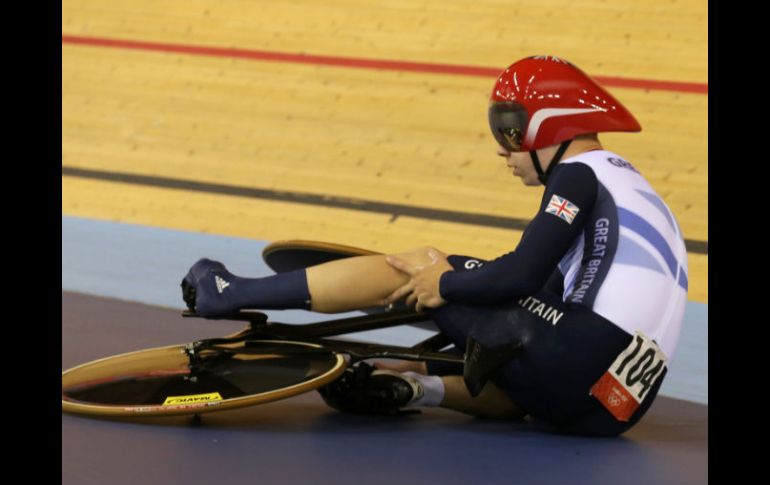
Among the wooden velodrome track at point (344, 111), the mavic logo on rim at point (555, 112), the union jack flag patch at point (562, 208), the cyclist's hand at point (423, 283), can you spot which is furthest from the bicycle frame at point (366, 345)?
the wooden velodrome track at point (344, 111)

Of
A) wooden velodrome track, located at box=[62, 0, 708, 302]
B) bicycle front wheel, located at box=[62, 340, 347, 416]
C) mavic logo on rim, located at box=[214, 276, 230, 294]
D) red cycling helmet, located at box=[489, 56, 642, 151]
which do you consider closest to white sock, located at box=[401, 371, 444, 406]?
bicycle front wheel, located at box=[62, 340, 347, 416]

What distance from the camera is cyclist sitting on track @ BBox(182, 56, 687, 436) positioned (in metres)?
3.19

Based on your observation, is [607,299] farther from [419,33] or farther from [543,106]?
[419,33]

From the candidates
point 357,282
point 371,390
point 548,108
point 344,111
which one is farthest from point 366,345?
point 344,111

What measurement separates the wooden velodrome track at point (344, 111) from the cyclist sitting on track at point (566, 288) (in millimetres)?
2962

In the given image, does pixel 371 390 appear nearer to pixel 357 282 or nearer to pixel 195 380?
pixel 357 282

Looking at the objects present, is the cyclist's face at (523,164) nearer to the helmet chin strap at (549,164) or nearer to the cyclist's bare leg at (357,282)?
the helmet chin strap at (549,164)

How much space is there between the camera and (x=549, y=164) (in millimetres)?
3461

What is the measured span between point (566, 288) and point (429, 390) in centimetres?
49

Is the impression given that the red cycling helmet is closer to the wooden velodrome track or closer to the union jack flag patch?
the union jack flag patch

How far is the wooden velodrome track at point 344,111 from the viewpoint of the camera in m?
6.86

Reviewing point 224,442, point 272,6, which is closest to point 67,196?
point 272,6

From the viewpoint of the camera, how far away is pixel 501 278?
3156 millimetres

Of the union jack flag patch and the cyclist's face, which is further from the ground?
the cyclist's face
